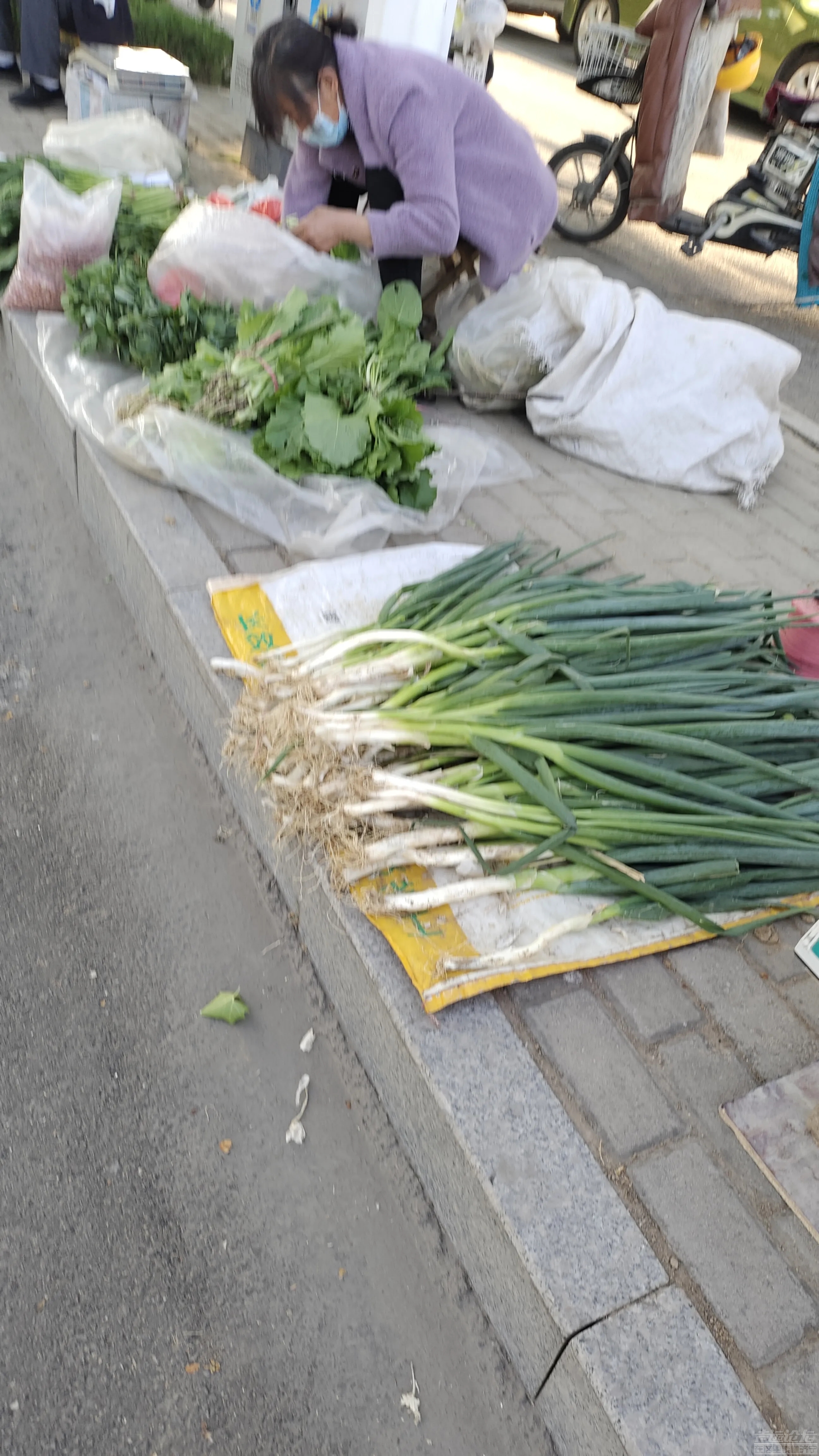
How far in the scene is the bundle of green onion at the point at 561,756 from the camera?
1840mm

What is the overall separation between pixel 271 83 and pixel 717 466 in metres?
2.01

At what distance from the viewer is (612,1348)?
1364mm

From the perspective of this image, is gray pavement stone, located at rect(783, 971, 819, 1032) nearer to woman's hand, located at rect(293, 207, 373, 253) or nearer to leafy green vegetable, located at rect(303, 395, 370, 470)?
leafy green vegetable, located at rect(303, 395, 370, 470)

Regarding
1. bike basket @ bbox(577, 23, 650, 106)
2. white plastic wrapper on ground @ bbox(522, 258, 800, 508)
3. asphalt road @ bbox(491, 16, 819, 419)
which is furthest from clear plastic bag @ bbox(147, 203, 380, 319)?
bike basket @ bbox(577, 23, 650, 106)

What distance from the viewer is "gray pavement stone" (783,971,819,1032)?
1.89 metres

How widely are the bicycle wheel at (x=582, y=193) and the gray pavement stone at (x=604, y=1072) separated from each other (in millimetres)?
5778

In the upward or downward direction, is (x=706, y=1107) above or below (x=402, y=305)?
below

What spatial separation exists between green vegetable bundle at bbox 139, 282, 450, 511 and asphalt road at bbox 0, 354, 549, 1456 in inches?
40.4

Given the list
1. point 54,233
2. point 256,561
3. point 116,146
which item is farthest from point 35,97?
point 256,561

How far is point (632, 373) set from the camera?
3520 mm

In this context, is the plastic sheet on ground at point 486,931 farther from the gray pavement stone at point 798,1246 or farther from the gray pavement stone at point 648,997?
the gray pavement stone at point 798,1246

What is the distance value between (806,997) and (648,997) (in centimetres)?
35

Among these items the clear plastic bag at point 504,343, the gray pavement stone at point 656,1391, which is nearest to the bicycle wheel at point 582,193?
the clear plastic bag at point 504,343

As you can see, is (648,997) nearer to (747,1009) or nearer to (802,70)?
(747,1009)
